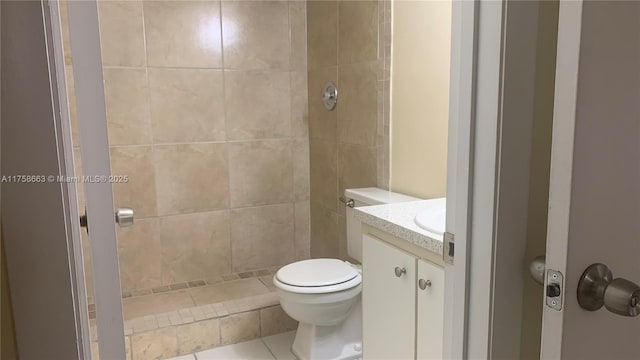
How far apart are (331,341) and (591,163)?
1.82 meters

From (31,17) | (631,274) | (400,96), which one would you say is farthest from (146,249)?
(631,274)

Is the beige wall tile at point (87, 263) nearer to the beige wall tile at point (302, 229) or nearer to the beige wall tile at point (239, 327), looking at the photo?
the beige wall tile at point (239, 327)

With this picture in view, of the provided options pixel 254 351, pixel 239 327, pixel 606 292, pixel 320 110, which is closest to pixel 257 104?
pixel 320 110

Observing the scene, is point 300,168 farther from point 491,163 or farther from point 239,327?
point 491,163

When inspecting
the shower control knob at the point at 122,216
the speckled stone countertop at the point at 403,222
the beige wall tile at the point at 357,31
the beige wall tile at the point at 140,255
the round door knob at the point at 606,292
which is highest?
the beige wall tile at the point at 357,31

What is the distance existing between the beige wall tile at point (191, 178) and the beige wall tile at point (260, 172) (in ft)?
0.22

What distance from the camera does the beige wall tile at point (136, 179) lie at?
8.59 feet

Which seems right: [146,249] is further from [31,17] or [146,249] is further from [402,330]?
[31,17]

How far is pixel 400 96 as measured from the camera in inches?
85.2

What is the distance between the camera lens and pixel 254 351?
2.38 metres

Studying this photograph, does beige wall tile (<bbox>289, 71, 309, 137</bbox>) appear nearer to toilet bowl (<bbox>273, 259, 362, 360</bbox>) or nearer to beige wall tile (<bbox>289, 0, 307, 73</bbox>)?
beige wall tile (<bbox>289, 0, 307, 73</bbox>)

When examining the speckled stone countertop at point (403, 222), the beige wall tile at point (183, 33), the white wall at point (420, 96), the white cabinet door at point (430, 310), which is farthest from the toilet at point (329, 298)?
the beige wall tile at point (183, 33)

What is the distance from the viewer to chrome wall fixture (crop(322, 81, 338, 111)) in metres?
2.68

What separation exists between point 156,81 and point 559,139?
7.82ft
